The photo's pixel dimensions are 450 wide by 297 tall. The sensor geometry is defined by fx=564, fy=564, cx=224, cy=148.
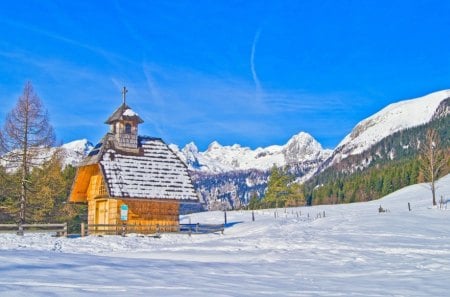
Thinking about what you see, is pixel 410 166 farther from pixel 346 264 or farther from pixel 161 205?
pixel 346 264

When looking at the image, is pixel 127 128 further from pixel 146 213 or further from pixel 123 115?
pixel 146 213

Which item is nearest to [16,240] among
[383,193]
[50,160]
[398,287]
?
[50,160]

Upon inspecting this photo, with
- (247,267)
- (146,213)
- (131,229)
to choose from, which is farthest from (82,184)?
(247,267)

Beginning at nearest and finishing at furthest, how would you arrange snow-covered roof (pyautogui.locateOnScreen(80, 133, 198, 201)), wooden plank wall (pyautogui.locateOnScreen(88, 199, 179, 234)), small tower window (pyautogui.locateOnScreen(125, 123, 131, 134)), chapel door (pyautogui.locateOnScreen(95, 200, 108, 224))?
snow-covered roof (pyautogui.locateOnScreen(80, 133, 198, 201)), wooden plank wall (pyautogui.locateOnScreen(88, 199, 179, 234)), chapel door (pyautogui.locateOnScreen(95, 200, 108, 224)), small tower window (pyautogui.locateOnScreen(125, 123, 131, 134))

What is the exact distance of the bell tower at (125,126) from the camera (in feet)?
129

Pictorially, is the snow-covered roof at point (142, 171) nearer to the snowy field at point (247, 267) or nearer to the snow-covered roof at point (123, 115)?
the snow-covered roof at point (123, 115)

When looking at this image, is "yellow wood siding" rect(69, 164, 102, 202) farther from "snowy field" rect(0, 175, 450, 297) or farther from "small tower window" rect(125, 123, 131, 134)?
"snowy field" rect(0, 175, 450, 297)

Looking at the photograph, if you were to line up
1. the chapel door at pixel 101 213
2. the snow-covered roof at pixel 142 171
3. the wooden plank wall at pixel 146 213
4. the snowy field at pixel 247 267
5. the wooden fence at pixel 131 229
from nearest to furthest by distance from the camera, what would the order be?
the snowy field at pixel 247 267 → the wooden fence at pixel 131 229 → the snow-covered roof at pixel 142 171 → the wooden plank wall at pixel 146 213 → the chapel door at pixel 101 213

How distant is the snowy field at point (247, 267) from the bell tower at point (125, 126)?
32.1 ft

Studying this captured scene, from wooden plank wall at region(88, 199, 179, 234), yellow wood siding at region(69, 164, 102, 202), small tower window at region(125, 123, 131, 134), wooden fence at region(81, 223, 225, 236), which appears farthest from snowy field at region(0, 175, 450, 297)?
small tower window at region(125, 123, 131, 134)

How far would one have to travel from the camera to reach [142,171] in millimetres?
38219

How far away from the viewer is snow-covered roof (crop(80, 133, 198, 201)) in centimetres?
3659

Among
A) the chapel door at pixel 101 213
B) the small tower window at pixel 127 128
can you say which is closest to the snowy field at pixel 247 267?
the chapel door at pixel 101 213

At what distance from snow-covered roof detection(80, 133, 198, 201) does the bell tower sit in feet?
1.53
